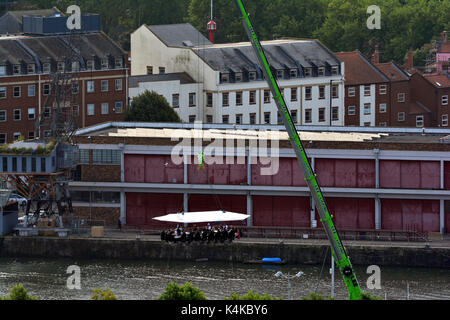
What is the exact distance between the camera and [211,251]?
88.8m

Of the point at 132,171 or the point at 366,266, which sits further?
the point at 132,171

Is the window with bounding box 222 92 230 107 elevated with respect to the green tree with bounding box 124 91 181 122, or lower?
elevated

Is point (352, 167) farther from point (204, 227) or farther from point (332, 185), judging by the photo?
point (204, 227)

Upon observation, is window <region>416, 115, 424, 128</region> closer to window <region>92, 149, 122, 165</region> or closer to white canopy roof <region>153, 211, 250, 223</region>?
A: window <region>92, 149, 122, 165</region>

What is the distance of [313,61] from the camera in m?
129

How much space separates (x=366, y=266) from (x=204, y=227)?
29.5ft

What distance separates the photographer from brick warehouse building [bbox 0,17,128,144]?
11681 centimetres

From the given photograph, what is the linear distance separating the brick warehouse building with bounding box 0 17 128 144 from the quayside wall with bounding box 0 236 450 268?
78.3ft

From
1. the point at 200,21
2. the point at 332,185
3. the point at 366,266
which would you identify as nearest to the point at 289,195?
the point at 332,185

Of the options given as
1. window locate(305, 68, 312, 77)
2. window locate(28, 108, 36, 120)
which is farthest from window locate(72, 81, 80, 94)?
window locate(305, 68, 312, 77)

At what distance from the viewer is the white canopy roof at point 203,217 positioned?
86625 mm

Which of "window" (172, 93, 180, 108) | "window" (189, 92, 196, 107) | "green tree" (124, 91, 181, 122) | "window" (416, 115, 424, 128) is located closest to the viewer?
"green tree" (124, 91, 181, 122)

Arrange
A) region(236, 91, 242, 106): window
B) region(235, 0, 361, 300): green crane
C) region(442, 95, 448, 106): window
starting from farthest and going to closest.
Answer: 1. region(442, 95, 448, 106): window
2. region(236, 91, 242, 106): window
3. region(235, 0, 361, 300): green crane

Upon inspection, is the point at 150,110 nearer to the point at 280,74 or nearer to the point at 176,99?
the point at 176,99
